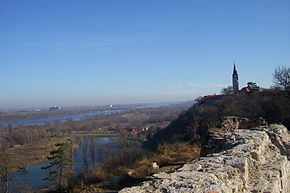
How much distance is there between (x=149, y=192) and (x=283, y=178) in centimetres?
325

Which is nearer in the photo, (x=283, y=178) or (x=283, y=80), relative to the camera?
(x=283, y=178)

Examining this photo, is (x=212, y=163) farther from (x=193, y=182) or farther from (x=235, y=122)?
(x=235, y=122)

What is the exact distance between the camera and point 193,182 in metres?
3.05

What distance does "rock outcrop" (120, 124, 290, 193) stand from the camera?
9.96 ft

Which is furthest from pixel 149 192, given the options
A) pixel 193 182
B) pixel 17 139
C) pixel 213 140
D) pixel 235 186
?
pixel 17 139

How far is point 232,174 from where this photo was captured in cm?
366

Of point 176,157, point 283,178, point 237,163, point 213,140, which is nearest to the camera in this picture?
point 237,163

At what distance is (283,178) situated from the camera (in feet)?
16.0

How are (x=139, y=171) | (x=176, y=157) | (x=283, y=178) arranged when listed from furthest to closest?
(x=176, y=157)
(x=139, y=171)
(x=283, y=178)

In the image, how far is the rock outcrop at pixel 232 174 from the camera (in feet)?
9.96

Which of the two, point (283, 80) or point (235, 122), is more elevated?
point (283, 80)

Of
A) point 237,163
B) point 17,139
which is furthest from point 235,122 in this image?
point 17,139

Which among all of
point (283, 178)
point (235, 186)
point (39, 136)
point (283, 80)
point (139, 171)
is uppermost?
point (283, 80)

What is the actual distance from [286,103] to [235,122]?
5.66 meters
